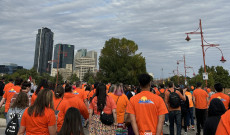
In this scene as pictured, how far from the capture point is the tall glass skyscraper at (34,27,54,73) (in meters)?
168

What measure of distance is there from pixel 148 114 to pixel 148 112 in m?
0.04

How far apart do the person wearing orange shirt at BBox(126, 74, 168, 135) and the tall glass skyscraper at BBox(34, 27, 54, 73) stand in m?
172

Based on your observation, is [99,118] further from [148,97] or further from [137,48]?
[137,48]

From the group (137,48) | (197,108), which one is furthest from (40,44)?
(197,108)

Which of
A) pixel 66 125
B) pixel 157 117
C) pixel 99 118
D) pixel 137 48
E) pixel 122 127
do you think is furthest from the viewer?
pixel 137 48

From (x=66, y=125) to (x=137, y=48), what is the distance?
4735cm

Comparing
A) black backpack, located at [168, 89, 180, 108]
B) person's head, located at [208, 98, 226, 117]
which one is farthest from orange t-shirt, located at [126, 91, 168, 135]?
black backpack, located at [168, 89, 180, 108]

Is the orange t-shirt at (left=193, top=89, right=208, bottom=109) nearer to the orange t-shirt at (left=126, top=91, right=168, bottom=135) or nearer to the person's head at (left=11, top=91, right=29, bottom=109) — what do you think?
the orange t-shirt at (left=126, top=91, right=168, bottom=135)

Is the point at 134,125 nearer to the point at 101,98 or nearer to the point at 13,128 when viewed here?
the point at 101,98

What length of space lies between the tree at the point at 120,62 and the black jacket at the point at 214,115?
39.4 m

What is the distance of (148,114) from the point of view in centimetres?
352

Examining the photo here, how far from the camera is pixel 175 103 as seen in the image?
700cm

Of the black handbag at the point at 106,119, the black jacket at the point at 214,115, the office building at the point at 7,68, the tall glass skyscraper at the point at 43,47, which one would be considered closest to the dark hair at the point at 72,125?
the black handbag at the point at 106,119

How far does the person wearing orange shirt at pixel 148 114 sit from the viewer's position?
3.50m
